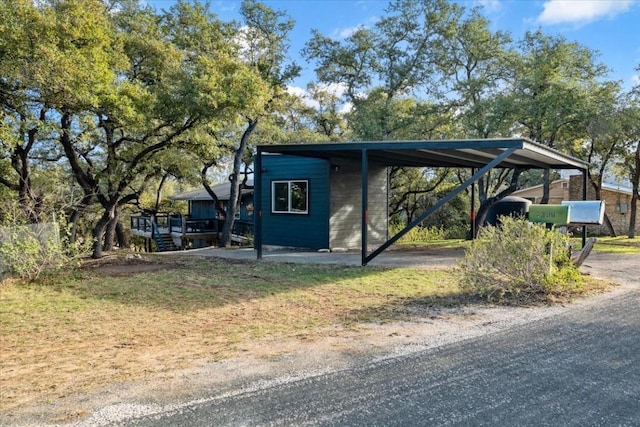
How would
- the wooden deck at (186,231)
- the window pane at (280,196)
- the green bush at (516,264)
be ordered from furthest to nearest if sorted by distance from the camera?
1. the wooden deck at (186,231)
2. the window pane at (280,196)
3. the green bush at (516,264)

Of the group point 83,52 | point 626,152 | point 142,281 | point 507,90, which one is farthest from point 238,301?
point 626,152

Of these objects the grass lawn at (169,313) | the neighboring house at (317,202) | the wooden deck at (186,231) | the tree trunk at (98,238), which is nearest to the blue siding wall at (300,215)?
the neighboring house at (317,202)

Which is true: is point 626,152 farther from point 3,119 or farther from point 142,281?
point 3,119

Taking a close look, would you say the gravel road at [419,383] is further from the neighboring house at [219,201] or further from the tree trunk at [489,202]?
the neighboring house at [219,201]

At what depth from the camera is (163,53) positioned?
1027 cm

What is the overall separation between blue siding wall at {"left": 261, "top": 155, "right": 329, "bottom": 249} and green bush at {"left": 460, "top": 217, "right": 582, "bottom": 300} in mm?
6003

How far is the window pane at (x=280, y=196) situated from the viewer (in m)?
12.2

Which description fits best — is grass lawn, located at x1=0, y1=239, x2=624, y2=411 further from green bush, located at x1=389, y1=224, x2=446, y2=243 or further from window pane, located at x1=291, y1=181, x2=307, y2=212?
green bush, located at x1=389, y1=224, x2=446, y2=243

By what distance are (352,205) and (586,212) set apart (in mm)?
6112

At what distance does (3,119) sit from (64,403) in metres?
6.50

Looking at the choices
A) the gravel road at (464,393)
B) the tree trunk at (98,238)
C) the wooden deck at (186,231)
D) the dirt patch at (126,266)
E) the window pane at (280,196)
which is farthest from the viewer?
the wooden deck at (186,231)

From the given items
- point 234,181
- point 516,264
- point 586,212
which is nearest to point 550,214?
point 586,212

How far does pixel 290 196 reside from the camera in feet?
39.9

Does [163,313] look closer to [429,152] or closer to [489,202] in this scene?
[429,152]
